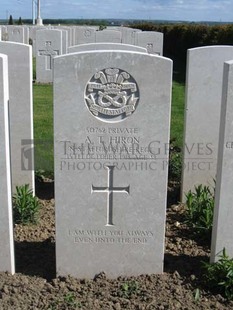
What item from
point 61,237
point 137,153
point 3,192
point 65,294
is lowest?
point 65,294

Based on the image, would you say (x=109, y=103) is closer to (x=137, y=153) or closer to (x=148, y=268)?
(x=137, y=153)

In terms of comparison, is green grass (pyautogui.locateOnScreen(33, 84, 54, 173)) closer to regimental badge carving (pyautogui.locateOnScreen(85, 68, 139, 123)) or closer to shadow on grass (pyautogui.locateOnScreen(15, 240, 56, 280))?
shadow on grass (pyautogui.locateOnScreen(15, 240, 56, 280))

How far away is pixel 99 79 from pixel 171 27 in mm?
26736

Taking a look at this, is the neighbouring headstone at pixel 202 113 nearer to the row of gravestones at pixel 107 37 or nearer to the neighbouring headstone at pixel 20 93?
the neighbouring headstone at pixel 20 93

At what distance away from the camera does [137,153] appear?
3.69 meters

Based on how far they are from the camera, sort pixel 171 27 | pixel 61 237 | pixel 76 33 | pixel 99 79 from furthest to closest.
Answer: pixel 171 27 < pixel 76 33 < pixel 61 237 < pixel 99 79

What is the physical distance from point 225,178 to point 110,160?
850 mm

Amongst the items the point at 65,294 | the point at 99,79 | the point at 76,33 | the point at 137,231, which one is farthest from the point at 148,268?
the point at 76,33

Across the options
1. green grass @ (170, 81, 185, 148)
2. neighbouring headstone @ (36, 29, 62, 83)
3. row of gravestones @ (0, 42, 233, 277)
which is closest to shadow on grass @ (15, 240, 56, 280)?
row of gravestones @ (0, 42, 233, 277)

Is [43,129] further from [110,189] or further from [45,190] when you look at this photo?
[110,189]

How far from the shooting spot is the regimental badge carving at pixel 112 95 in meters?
3.52

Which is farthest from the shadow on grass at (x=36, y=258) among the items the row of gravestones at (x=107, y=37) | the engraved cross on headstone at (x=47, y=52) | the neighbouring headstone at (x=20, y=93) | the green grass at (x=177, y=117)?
the row of gravestones at (x=107, y=37)

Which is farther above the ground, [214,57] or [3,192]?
[214,57]

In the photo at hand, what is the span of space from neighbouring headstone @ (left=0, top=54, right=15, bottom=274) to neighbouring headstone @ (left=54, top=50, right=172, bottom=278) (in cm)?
35
